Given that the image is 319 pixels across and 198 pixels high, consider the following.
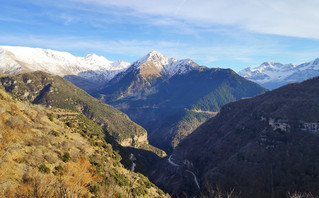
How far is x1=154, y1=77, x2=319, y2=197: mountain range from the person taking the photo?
8399cm

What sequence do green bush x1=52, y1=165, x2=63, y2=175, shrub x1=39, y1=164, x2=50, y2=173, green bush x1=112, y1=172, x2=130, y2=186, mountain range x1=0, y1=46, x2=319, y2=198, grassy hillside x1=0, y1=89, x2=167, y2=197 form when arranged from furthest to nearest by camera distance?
green bush x1=112, y1=172, x2=130, y2=186 < green bush x1=52, y1=165, x2=63, y2=175 < mountain range x1=0, y1=46, x2=319, y2=198 < shrub x1=39, y1=164, x2=50, y2=173 < grassy hillside x1=0, y1=89, x2=167, y2=197

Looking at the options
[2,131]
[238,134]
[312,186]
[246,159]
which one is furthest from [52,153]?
[238,134]

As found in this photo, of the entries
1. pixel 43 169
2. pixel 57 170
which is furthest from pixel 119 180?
pixel 43 169

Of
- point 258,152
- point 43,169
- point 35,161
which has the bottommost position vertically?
point 258,152

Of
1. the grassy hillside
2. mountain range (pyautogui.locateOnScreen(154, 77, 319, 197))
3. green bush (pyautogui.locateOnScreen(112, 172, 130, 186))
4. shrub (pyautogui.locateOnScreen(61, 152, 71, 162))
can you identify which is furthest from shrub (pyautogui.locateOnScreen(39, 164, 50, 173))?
mountain range (pyautogui.locateOnScreen(154, 77, 319, 197))

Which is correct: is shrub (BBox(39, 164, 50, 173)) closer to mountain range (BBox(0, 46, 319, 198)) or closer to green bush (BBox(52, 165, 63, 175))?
mountain range (BBox(0, 46, 319, 198))

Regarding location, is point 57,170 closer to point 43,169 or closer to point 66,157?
point 43,169

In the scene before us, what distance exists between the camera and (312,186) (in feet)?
233

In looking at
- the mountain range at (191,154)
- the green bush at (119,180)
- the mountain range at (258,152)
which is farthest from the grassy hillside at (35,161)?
the mountain range at (258,152)

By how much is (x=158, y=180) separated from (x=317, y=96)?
4357 inches

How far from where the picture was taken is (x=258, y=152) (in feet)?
337

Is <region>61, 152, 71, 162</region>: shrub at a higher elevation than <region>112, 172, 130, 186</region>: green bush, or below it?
higher

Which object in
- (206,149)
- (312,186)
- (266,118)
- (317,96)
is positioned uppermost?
(317,96)

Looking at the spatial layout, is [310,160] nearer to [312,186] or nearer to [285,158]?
[285,158]
